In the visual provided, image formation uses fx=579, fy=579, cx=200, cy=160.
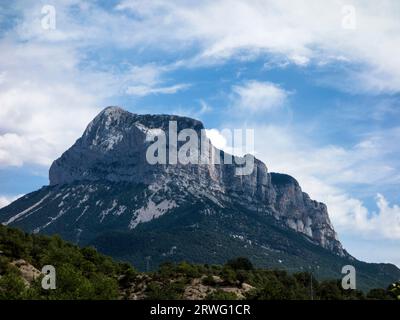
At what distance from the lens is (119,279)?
111938mm

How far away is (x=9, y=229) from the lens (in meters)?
116

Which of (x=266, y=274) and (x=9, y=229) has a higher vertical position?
(x=9, y=229)

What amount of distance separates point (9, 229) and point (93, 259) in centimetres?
1801

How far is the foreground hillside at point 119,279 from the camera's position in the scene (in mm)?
79375

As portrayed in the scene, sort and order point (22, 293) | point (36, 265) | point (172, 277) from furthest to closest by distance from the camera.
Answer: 1. point (172, 277)
2. point (36, 265)
3. point (22, 293)

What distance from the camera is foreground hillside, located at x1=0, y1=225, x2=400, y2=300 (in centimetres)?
7938
